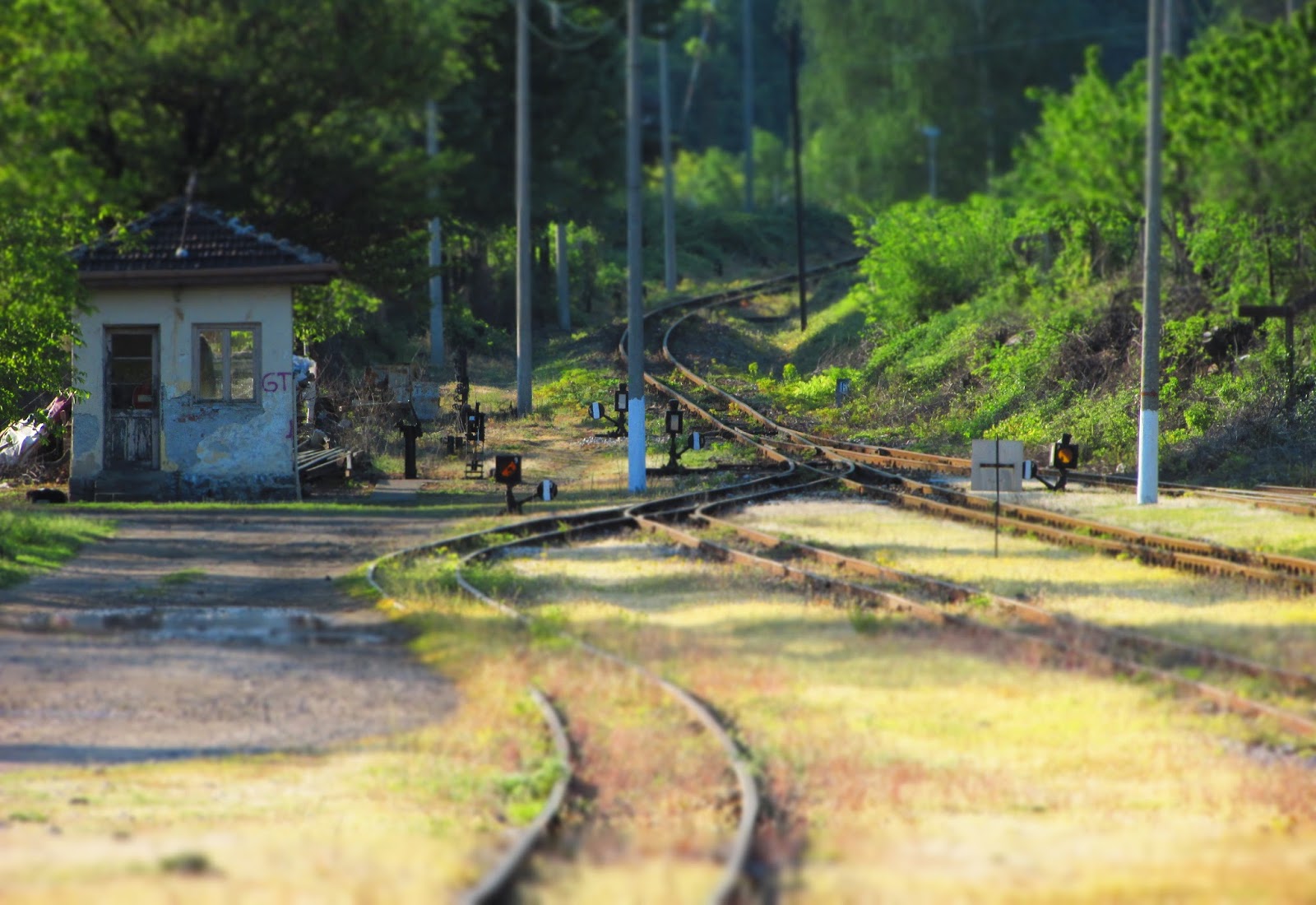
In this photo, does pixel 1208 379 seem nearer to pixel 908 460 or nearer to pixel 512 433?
pixel 908 460

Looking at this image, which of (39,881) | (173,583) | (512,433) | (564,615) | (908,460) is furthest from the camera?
(512,433)

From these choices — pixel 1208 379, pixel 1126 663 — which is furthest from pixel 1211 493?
pixel 1126 663

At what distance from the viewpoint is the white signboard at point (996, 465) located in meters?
17.9

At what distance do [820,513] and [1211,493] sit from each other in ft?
16.3

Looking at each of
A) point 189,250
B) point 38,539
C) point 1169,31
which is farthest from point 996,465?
point 1169,31

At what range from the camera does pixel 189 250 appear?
23094 millimetres

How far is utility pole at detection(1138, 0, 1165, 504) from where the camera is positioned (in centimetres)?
2052

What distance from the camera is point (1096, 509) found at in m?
20.4

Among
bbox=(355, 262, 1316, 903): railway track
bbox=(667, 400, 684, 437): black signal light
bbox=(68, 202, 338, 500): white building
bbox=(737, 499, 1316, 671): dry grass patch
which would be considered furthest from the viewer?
bbox=(667, 400, 684, 437): black signal light

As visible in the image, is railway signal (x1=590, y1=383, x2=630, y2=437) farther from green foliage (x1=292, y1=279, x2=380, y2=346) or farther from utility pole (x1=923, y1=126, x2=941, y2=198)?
utility pole (x1=923, y1=126, x2=941, y2=198)

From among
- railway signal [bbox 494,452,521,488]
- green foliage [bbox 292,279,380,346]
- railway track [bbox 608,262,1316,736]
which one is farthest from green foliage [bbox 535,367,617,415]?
railway signal [bbox 494,452,521,488]

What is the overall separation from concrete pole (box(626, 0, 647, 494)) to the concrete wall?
15.5 feet

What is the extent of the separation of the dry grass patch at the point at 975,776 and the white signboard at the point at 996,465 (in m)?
5.44

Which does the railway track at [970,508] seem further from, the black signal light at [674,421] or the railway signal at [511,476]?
the railway signal at [511,476]
